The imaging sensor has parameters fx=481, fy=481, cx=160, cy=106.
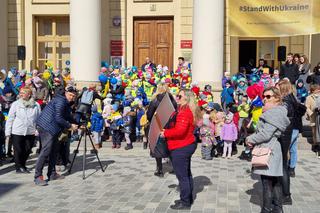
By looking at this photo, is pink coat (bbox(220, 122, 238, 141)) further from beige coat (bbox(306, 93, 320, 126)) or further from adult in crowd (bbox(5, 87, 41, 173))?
adult in crowd (bbox(5, 87, 41, 173))

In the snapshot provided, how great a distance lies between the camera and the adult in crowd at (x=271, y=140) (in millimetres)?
6371

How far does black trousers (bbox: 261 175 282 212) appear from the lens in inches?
262

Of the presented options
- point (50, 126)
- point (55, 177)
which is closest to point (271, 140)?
point (50, 126)

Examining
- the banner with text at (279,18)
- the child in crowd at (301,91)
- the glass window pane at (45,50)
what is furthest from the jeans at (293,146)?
the glass window pane at (45,50)

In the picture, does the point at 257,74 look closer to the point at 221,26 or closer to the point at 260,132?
the point at 221,26

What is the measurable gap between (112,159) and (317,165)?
15.3 ft

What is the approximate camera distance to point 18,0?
19.3m

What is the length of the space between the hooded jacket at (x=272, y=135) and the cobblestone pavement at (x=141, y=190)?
1.04m

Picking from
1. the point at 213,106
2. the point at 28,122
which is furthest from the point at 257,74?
the point at 28,122

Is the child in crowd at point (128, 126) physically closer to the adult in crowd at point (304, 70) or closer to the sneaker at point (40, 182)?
the sneaker at point (40, 182)

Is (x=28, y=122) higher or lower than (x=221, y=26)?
lower

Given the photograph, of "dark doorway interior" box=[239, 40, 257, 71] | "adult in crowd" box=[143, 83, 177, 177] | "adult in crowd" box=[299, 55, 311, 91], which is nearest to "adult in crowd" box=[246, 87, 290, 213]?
"adult in crowd" box=[143, 83, 177, 177]

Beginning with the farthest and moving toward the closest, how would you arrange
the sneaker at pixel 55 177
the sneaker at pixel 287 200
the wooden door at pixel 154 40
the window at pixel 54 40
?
the window at pixel 54 40 → the wooden door at pixel 154 40 → the sneaker at pixel 55 177 → the sneaker at pixel 287 200

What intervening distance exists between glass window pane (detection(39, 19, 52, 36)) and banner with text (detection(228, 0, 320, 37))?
789 centimetres
